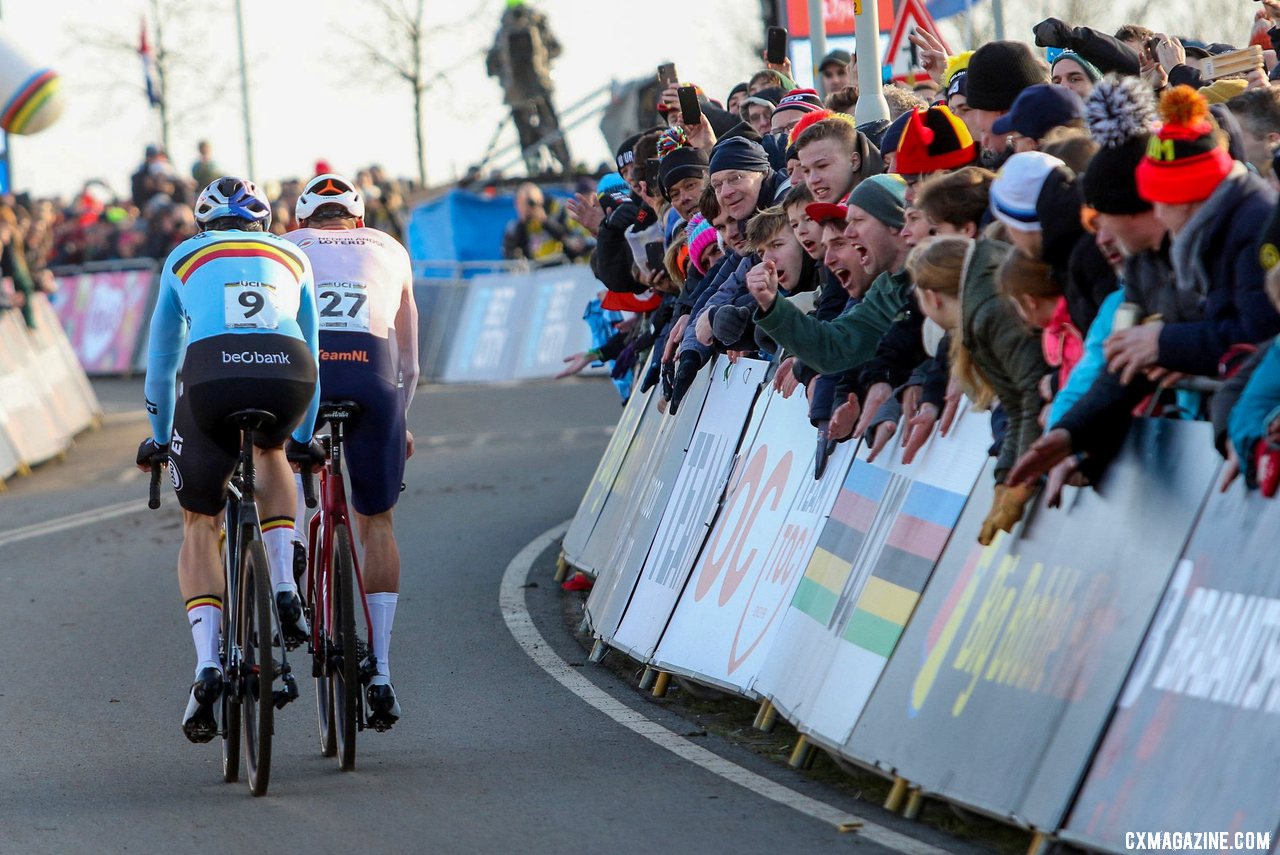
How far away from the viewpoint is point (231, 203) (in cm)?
777

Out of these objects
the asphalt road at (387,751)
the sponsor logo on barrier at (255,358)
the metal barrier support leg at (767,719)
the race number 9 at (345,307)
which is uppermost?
the race number 9 at (345,307)

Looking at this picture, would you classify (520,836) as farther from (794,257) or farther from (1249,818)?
(794,257)

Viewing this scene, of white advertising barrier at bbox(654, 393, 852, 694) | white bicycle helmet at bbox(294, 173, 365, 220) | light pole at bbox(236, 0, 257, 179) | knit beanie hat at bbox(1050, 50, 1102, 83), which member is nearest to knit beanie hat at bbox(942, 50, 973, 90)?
knit beanie hat at bbox(1050, 50, 1102, 83)

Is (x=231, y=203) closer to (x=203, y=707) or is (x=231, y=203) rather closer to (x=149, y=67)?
(x=203, y=707)

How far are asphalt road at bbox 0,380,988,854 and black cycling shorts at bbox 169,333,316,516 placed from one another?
1197mm

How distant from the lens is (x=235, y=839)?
6.62m

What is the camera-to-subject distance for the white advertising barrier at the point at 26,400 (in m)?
19.9

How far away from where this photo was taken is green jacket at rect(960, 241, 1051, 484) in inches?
254

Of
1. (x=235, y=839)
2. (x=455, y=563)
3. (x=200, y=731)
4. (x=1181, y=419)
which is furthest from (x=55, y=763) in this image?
(x=455, y=563)

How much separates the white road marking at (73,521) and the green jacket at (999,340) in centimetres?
1039

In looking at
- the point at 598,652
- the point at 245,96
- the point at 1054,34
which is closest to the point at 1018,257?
the point at 598,652

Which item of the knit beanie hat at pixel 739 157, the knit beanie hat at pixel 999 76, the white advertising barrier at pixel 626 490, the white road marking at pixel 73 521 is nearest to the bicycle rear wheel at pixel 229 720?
the white advertising barrier at pixel 626 490

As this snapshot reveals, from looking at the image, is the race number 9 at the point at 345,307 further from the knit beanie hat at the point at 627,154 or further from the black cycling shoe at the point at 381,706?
the knit beanie hat at the point at 627,154

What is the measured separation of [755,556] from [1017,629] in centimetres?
242
